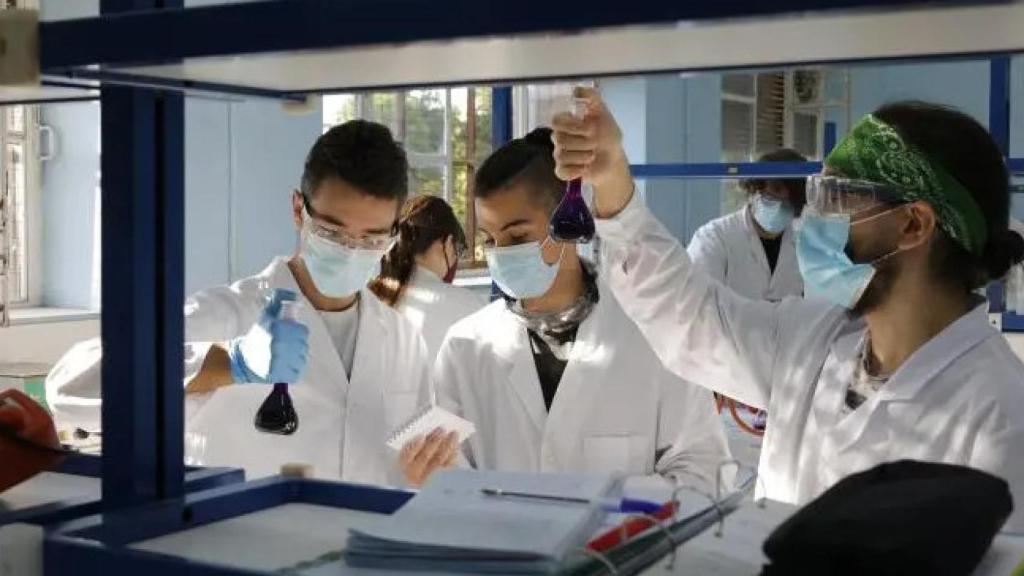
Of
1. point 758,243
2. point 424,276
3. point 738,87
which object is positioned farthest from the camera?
point 738,87

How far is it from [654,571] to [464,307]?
7.70 ft

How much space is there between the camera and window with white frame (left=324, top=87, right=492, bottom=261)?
6.87 m

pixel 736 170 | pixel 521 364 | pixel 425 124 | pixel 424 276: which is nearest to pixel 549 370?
pixel 521 364

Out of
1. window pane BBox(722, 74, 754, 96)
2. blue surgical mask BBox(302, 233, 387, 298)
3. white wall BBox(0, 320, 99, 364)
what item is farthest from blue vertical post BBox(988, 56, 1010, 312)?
window pane BBox(722, 74, 754, 96)

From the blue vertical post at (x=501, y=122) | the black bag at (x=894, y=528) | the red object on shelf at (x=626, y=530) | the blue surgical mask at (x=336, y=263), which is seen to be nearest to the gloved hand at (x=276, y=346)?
the blue surgical mask at (x=336, y=263)

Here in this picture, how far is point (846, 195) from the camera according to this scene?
5.39 feet

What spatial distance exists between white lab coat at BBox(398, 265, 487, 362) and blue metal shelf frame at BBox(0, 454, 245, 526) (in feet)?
5.49

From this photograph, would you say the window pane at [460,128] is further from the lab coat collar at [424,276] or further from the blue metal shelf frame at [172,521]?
the blue metal shelf frame at [172,521]

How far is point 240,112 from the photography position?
4.99 meters

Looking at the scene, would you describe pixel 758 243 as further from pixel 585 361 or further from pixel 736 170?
pixel 585 361

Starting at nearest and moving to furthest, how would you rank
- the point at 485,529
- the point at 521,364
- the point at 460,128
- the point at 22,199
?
the point at 485,529 < the point at 521,364 < the point at 22,199 < the point at 460,128

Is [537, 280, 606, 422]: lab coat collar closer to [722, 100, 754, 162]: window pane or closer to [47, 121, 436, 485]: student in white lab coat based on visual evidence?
[47, 121, 436, 485]: student in white lab coat

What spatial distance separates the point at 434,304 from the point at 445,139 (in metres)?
4.07

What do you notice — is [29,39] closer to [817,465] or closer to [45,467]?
[45,467]
